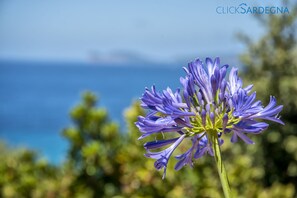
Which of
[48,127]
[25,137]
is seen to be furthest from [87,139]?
[48,127]

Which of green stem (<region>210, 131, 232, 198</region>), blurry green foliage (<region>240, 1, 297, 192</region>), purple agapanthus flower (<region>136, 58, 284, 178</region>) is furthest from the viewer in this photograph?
blurry green foliage (<region>240, 1, 297, 192</region>)

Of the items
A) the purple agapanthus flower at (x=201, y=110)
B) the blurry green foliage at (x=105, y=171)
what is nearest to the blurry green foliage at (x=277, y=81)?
the blurry green foliage at (x=105, y=171)

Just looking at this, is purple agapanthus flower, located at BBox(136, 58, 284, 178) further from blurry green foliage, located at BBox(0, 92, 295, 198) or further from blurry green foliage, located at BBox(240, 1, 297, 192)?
blurry green foliage, located at BBox(240, 1, 297, 192)

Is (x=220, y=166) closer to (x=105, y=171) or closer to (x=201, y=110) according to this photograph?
(x=201, y=110)

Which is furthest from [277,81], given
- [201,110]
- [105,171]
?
[201,110]

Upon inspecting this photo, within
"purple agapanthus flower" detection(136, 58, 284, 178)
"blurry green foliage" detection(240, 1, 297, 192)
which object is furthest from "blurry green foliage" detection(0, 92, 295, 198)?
"purple agapanthus flower" detection(136, 58, 284, 178)

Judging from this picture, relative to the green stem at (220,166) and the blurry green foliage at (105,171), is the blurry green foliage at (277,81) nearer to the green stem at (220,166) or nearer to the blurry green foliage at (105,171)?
the blurry green foliage at (105,171)

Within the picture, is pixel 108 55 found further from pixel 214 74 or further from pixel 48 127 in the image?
pixel 214 74
